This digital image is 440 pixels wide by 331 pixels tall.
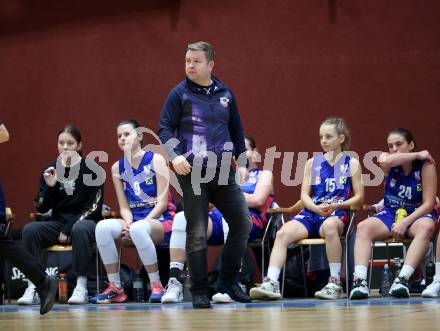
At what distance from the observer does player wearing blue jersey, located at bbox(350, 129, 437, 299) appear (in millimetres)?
5688

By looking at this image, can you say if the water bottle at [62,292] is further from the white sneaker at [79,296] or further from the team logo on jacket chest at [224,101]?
the team logo on jacket chest at [224,101]

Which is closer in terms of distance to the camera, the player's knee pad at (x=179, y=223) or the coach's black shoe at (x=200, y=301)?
the coach's black shoe at (x=200, y=301)

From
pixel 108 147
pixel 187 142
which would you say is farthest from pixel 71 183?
pixel 187 142

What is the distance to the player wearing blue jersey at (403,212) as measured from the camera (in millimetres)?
5688

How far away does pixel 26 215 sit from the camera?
8289 mm

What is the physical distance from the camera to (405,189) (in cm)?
612

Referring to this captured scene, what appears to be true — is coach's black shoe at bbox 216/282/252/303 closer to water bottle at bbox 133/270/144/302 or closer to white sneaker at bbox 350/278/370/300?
white sneaker at bbox 350/278/370/300

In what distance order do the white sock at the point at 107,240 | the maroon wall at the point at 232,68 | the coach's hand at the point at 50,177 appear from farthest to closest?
the maroon wall at the point at 232,68 → the coach's hand at the point at 50,177 → the white sock at the point at 107,240

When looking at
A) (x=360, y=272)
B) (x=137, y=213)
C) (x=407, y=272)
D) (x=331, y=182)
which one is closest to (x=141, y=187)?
(x=137, y=213)

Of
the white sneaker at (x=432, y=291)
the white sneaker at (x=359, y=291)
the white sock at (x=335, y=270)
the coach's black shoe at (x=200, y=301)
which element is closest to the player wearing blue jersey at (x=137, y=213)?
the coach's black shoe at (x=200, y=301)

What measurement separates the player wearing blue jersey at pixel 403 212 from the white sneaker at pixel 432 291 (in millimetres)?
134

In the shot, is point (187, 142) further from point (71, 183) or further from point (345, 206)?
point (71, 183)

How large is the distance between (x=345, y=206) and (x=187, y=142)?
57.9 inches

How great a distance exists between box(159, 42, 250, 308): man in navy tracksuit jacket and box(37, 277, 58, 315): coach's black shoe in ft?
2.56
